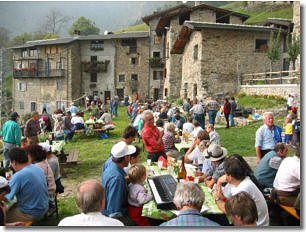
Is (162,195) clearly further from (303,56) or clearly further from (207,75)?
(207,75)

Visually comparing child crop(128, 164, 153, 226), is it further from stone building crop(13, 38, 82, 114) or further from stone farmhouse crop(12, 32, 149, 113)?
stone farmhouse crop(12, 32, 149, 113)

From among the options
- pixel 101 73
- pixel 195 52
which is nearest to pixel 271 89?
pixel 195 52

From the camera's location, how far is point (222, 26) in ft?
50.6

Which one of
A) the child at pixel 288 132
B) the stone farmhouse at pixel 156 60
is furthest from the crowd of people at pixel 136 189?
the stone farmhouse at pixel 156 60

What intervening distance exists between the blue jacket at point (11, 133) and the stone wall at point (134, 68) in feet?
75.0

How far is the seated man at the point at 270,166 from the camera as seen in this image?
3787 millimetres

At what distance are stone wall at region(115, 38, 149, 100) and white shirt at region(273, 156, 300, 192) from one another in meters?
25.6

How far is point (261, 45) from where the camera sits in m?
17.0

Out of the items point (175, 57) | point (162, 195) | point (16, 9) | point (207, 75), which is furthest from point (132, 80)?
point (162, 195)

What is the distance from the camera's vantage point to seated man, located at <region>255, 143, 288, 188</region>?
379cm

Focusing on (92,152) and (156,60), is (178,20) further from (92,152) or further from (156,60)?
(92,152)

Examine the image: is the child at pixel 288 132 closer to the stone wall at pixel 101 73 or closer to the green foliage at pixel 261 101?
the green foliage at pixel 261 101

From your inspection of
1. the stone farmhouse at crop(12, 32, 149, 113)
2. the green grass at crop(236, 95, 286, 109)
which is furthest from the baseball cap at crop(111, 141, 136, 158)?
the stone farmhouse at crop(12, 32, 149, 113)

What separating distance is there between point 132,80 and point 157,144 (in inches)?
974
